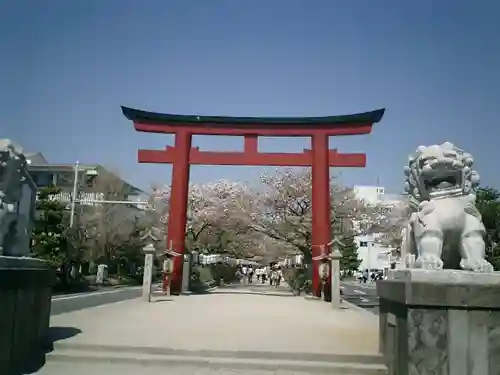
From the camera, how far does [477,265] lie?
4707mm

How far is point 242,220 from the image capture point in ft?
101

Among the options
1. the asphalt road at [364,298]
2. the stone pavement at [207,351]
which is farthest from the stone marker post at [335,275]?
the stone pavement at [207,351]

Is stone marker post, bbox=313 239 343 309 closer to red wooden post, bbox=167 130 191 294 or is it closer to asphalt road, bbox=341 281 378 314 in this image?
asphalt road, bbox=341 281 378 314

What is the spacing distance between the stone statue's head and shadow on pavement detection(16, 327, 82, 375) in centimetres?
483

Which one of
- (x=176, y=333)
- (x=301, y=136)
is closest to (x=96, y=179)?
(x=301, y=136)

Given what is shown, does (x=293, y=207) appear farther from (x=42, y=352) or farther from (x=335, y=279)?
(x=42, y=352)

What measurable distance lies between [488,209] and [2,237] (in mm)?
28587

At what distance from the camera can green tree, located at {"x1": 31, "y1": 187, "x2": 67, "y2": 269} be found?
2214 centimetres

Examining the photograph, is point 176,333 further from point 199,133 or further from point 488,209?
point 488,209

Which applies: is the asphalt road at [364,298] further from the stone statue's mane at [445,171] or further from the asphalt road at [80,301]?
the stone statue's mane at [445,171]

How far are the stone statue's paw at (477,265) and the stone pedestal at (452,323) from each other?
5.8 inches

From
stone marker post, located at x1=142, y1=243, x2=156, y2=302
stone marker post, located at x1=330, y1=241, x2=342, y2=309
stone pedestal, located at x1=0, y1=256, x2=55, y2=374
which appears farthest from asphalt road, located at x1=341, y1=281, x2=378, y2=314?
stone pedestal, located at x1=0, y1=256, x2=55, y2=374

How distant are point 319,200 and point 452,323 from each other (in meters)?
15.6

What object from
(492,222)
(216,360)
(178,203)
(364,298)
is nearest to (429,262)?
(216,360)
